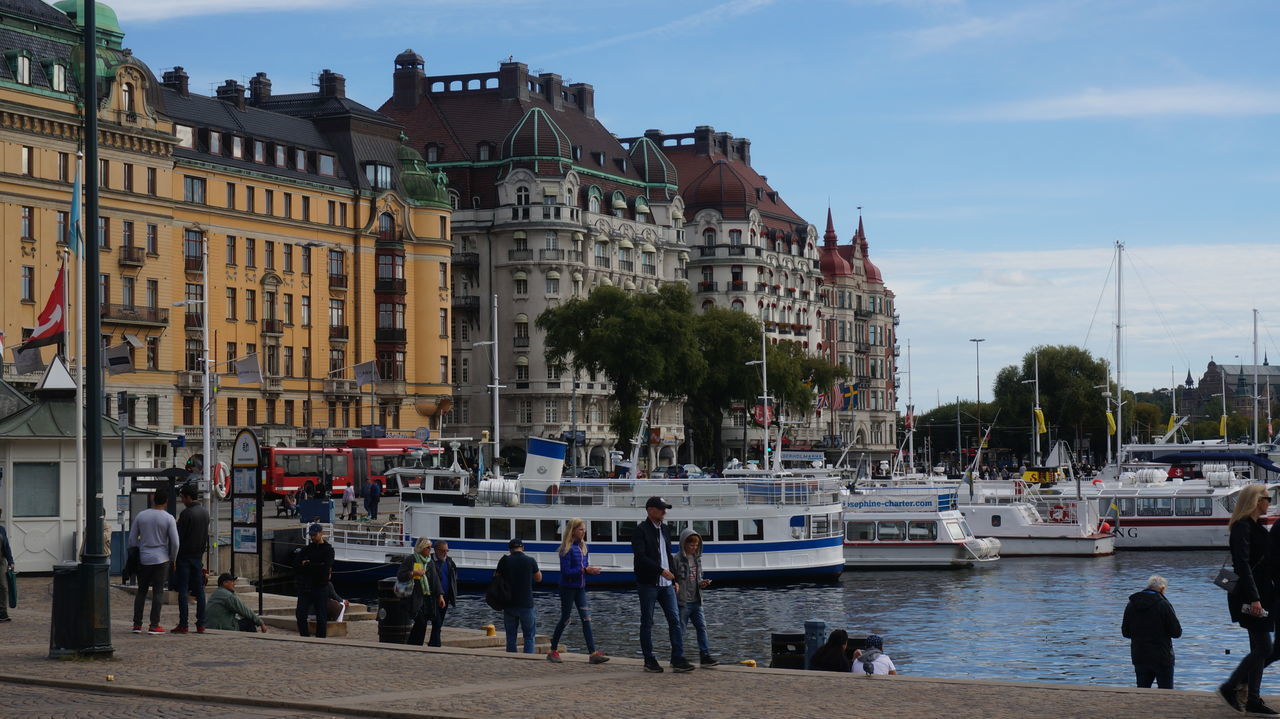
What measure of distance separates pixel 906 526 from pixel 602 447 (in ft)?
209

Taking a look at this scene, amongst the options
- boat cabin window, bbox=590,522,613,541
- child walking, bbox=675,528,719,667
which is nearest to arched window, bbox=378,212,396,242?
boat cabin window, bbox=590,522,613,541

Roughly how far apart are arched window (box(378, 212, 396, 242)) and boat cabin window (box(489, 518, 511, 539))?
52.1m

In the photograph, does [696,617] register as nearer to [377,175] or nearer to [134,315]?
[134,315]

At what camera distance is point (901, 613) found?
50594 millimetres

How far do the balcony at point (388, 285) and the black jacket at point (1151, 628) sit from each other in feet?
284

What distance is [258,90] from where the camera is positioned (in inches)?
4409

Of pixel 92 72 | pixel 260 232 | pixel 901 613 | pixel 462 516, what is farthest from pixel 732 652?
pixel 260 232

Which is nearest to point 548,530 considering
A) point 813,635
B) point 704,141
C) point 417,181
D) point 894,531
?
point 894,531

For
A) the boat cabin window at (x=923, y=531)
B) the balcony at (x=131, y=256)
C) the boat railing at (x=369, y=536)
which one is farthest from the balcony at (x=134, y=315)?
the boat cabin window at (x=923, y=531)

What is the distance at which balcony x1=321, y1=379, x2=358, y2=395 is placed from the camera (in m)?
102

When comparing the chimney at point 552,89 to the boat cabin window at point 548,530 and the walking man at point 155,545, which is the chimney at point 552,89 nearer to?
the boat cabin window at point 548,530

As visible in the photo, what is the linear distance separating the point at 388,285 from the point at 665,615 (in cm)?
8721

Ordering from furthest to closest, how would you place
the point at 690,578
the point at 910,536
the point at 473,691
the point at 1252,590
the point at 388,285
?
1. the point at 388,285
2. the point at 910,536
3. the point at 690,578
4. the point at 473,691
5. the point at 1252,590

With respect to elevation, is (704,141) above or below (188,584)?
above
